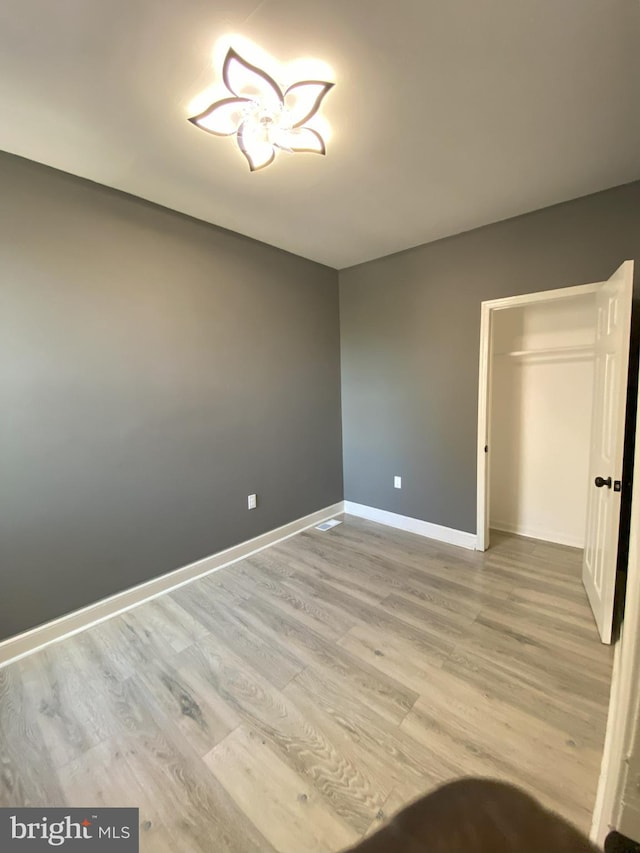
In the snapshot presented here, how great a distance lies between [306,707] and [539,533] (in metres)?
2.68

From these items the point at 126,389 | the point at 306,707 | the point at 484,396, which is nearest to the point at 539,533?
the point at 484,396

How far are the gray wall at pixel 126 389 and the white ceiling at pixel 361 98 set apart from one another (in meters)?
0.30

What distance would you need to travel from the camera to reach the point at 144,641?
6.64 feet

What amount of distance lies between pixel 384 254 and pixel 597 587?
122 inches

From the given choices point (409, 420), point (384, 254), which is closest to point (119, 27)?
point (384, 254)

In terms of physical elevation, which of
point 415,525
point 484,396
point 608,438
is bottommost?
point 415,525

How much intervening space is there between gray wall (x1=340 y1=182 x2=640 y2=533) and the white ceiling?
269 mm

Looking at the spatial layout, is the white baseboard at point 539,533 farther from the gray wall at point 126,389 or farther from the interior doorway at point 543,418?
the gray wall at point 126,389

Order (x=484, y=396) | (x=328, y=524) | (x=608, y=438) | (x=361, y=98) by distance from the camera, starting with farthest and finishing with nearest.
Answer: (x=328, y=524) → (x=484, y=396) → (x=608, y=438) → (x=361, y=98)

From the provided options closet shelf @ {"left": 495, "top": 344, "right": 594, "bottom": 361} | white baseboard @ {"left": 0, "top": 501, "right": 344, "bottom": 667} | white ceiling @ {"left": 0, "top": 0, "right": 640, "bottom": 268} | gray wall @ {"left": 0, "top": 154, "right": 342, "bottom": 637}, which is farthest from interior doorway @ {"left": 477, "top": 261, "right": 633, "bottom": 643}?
white baseboard @ {"left": 0, "top": 501, "right": 344, "bottom": 667}

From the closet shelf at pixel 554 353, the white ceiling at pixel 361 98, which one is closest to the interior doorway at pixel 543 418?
the closet shelf at pixel 554 353

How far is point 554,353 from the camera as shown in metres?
3.04

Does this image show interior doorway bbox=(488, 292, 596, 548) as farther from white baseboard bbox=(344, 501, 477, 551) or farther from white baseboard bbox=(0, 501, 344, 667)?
white baseboard bbox=(0, 501, 344, 667)

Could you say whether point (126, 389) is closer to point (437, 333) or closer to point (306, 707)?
point (306, 707)
